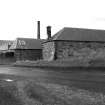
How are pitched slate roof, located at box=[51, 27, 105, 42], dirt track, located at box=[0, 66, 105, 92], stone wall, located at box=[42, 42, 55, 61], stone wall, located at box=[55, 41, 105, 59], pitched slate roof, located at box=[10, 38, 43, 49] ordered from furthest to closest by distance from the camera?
1. pitched slate roof, located at box=[10, 38, 43, 49]
2. pitched slate roof, located at box=[51, 27, 105, 42]
3. stone wall, located at box=[42, 42, 55, 61]
4. stone wall, located at box=[55, 41, 105, 59]
5. dirt track, located at box=[0, 66, 105, 92]

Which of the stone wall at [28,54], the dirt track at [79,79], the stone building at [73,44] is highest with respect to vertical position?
the stone building at [73,44]

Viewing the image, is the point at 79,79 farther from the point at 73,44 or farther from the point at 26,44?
the point at 26,44

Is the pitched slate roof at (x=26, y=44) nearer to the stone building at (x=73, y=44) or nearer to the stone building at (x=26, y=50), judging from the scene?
the stone building at (x=26, y=50)

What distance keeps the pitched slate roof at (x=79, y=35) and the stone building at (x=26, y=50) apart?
761 cm

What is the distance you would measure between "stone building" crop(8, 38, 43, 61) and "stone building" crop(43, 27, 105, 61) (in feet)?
19.0

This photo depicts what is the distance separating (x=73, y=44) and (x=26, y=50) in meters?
12.0

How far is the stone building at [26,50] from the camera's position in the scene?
39281 mm

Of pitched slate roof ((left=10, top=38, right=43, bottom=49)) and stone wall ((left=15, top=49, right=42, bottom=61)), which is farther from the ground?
pitched slate roof ((left=10, top=38, right=43, bottom=49))

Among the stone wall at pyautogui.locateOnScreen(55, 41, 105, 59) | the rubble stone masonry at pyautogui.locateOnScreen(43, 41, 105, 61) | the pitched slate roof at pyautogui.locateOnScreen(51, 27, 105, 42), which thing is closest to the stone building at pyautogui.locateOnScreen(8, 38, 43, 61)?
the pitched slate roof at pyautogui.locateOnScreen(51, 27, 105, 42)

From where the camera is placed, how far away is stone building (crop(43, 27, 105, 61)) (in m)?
32.4

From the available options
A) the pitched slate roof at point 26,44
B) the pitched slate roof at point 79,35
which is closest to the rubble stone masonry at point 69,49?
the pitched slate roof at point 79,35

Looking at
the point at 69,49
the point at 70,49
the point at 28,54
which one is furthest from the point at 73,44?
the point at 28,54

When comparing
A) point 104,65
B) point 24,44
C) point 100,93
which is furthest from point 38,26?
point 100,93

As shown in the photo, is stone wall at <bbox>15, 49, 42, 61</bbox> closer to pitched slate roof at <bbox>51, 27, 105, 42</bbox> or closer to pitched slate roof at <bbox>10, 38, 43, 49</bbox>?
pitched slate roof at <bbox>10, 38, 43, 49</bbox>
